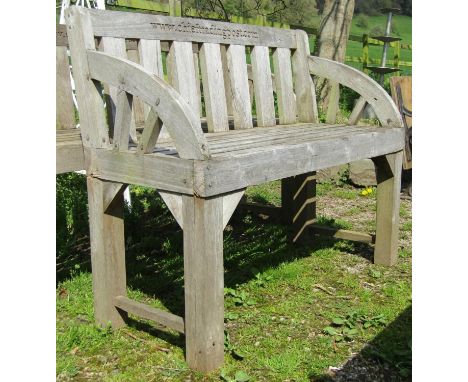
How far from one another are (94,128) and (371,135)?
1522mm

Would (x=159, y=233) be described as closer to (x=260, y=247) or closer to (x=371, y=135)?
(x=260, y=247)

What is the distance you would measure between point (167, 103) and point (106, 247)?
835 mm

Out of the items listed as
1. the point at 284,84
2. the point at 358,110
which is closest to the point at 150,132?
the point at 284,84

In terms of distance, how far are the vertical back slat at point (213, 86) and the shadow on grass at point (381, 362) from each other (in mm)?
1393

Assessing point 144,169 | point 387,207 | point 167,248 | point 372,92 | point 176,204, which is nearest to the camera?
point 176,204

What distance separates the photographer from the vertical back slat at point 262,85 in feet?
11.5

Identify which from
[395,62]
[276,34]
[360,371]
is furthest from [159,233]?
[395,62]

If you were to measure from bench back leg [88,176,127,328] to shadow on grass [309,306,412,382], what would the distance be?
39.3 inches

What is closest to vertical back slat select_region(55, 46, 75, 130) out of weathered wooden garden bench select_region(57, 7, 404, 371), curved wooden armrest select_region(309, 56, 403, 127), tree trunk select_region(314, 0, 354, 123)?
weathered wooden garden bench select_region(57, 7, 404, 371)

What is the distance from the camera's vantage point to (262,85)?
3.54m

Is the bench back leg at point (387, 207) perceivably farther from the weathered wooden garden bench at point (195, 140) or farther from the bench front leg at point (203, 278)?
the bench front leg at point (203, 278)

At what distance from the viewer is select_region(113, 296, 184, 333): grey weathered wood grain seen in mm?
2465

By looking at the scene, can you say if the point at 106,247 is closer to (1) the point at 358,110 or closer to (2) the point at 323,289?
(2) the point at 323,289

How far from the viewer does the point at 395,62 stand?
1402 cm
